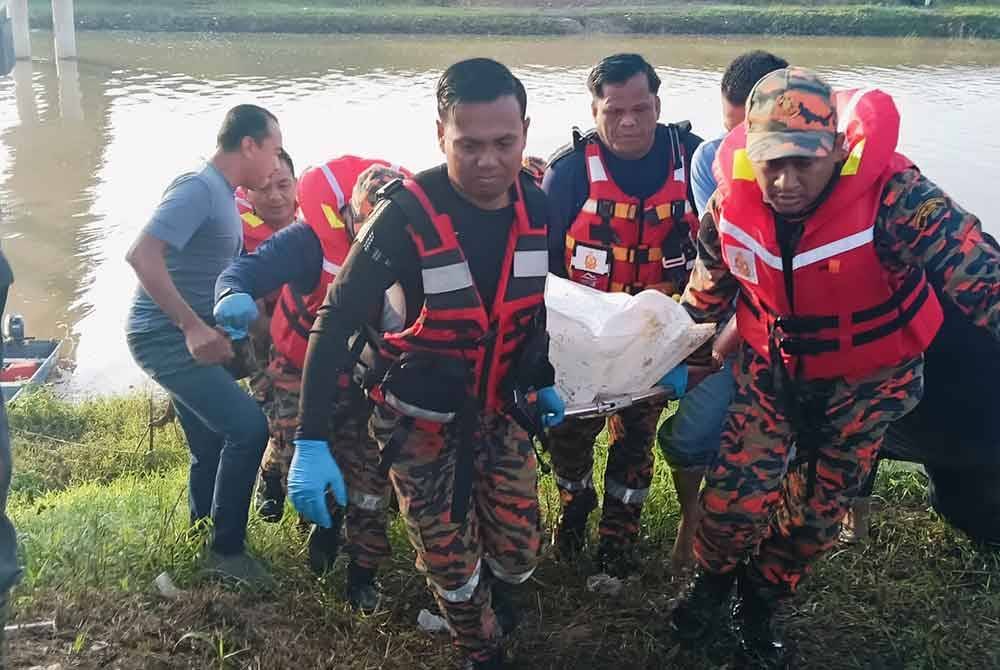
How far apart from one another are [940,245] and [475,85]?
1.23 metres

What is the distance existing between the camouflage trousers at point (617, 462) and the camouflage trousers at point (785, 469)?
0.51 metres

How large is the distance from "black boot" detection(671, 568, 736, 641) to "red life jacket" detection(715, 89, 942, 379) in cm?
72

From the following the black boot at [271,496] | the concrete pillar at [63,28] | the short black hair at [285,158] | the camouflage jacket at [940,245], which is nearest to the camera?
the camouflage jacket at [940,245]

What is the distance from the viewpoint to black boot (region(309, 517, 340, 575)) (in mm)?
3348

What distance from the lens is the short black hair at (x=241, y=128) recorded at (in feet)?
10.6

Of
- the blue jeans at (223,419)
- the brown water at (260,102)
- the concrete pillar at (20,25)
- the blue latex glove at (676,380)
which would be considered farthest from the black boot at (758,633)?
the concrete pillar at (20,25)

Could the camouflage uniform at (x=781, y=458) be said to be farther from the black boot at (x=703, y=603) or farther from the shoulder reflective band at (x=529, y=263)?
the shoulder reflective band at (x=529, y=263)

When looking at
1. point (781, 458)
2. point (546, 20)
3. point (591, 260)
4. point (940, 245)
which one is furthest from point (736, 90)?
point (546, 20)

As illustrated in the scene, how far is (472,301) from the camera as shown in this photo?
2.44 meters

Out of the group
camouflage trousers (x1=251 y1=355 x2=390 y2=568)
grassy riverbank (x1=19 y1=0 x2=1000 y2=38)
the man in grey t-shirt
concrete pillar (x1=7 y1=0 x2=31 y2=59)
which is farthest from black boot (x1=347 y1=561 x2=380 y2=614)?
grassy riverbank (x1=19 y1=0 x2=1000 y2=38)

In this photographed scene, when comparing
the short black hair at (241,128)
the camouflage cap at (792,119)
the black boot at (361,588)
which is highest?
the camouflage cap at (792,119)

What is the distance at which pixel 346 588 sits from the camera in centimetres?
324

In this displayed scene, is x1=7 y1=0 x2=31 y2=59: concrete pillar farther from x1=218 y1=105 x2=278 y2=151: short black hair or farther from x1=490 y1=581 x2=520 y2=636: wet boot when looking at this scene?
x1=490 y1=581 x2=520 y2=636: wet boot

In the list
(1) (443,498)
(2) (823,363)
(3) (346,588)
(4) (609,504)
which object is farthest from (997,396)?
(3) (346,588)
